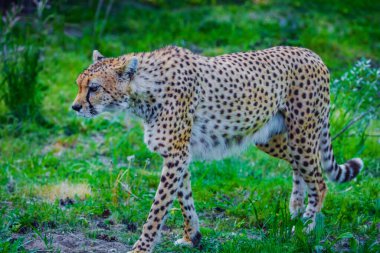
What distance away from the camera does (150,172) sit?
220 inches

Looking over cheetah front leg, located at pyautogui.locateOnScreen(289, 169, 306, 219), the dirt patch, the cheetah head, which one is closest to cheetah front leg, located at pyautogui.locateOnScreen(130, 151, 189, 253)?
the dirt patch

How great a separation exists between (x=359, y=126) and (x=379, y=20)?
430cm

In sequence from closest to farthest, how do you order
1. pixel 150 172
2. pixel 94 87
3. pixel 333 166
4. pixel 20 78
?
1. pixel 94 87
2. pixel 333 166
3. pixel 150 172
4. pixel 20 78

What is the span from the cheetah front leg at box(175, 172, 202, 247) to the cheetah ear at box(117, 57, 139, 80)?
716 mm

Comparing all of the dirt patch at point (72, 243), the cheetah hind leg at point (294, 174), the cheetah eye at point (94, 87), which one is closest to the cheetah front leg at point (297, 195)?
the cheetah hind leg at point (294, 174)

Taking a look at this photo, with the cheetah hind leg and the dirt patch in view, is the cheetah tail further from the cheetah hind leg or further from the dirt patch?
the dirt patch

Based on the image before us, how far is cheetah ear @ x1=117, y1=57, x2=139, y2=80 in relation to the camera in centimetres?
402

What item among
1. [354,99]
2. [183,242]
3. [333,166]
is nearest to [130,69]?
[183,242]

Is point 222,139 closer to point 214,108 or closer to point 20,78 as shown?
point 214,108

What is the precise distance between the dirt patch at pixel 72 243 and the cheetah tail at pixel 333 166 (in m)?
1.49

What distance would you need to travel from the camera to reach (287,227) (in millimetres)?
4012

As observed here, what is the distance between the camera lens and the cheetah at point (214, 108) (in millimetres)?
4035

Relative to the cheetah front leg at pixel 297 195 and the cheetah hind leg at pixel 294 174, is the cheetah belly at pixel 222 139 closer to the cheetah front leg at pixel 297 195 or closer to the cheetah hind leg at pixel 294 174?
the cheetah hind leg at pixel 294 174

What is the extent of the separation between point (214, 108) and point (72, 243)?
1176 millimetres
